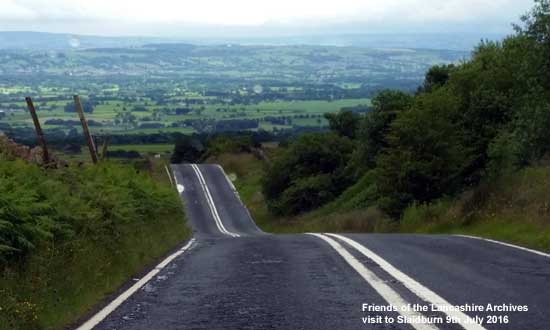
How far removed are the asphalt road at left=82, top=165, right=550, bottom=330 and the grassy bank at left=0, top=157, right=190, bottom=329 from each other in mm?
761

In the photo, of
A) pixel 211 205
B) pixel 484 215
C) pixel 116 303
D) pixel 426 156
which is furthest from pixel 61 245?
pixel 211 205

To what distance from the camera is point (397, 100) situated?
58.9m

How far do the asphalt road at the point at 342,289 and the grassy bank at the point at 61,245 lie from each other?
2.50 feet

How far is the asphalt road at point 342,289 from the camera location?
838 cm

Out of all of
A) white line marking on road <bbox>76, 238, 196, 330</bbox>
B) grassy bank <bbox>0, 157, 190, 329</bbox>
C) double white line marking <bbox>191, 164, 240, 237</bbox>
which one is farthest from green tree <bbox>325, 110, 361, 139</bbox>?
white line marking on road <bbox>76, 238, 196, 330</bbox>

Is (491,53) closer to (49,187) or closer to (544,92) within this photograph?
(544,92)

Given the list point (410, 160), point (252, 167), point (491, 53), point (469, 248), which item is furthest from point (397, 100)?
point (469, 248)

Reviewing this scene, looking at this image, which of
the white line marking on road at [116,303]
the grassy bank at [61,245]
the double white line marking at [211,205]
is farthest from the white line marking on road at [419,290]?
the double white line marking at [211,205]

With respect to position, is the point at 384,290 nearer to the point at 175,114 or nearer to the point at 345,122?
the point at 345,122

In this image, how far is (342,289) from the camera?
10.4 meters

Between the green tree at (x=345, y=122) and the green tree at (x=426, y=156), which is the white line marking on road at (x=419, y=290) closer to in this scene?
the green tree at (x=426, y=156)

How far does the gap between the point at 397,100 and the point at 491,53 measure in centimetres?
1435

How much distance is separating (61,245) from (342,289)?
166 inches

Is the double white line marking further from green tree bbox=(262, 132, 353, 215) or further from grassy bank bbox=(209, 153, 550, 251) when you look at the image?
grassy bank bbox=(209, 153, 550, 251)
